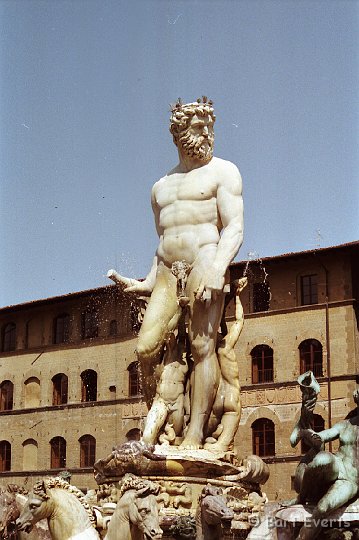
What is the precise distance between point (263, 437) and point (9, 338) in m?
17.1

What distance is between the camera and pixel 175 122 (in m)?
14.1

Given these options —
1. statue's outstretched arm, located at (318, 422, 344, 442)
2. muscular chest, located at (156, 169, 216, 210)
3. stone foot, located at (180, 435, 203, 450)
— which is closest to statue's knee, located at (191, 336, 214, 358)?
stone foot, located at (180, 435, 203, 450)

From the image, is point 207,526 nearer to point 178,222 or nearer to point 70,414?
point 178,222

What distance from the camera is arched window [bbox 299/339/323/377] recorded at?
51.4m

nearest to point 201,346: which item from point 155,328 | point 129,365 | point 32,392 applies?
point 155,328

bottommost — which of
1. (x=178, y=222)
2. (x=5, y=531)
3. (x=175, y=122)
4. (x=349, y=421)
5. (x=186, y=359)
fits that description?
(x=5, y=531)

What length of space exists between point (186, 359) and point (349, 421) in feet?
15.8

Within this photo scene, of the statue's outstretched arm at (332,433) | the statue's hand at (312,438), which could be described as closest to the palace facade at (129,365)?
the statue's outstretched arm at (332,433)

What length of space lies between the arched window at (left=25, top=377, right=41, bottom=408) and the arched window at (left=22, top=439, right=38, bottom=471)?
196 centimetres

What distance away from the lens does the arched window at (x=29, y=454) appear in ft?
195

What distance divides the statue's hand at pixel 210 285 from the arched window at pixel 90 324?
44683 millimetres

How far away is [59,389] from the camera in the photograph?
59.9m

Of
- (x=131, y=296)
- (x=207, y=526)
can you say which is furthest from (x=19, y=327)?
(x=207, y=526)

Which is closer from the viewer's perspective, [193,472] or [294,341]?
[193,472]
